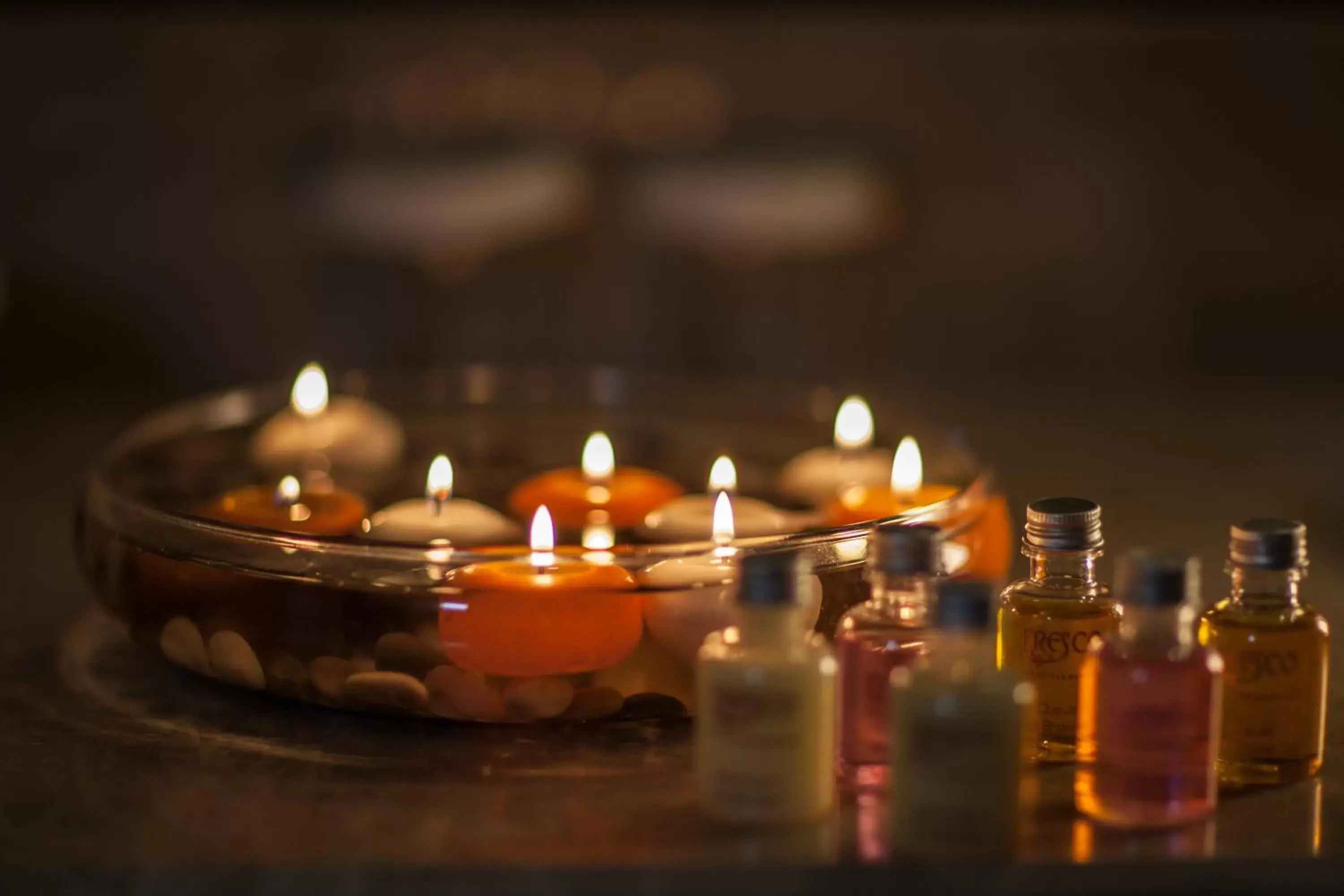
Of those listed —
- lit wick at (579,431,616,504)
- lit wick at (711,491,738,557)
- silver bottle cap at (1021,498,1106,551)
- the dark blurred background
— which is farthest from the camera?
the dark blurred background

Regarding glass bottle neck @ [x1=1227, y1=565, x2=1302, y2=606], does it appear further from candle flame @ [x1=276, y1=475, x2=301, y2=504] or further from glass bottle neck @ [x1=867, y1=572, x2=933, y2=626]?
candle flame @ [x1=276, y1=475, x2=301, y2=504]

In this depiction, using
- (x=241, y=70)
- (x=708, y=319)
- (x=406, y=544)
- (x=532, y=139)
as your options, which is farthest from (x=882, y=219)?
(x=406, y=544)

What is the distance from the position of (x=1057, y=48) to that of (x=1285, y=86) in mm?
380

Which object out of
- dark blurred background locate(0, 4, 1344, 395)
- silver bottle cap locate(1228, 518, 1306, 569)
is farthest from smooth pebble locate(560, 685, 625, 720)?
dark blurred background locate(0, 4, 1344, 395)

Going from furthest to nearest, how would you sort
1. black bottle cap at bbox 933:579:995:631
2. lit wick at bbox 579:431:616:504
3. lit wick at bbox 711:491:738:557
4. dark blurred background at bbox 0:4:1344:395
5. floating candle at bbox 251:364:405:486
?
dark blurred background at bbox 0:4:1344:395, floating candle at bbox 251:364:405:486, lit wick at bbox 579:431:616:504, lit wick at bbox 711:491:738:557, black bottle cap at bbox 933:579:995:631

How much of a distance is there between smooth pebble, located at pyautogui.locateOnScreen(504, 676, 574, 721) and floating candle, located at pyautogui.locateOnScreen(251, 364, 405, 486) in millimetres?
421

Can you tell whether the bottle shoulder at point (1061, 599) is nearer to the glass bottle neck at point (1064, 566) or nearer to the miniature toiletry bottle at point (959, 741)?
the glass bottle neck at point (1064, 566)

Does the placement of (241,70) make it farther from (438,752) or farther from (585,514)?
(438,752)

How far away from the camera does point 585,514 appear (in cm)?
109

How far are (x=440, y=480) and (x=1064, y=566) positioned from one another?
0.39m

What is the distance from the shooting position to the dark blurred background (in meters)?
2.73

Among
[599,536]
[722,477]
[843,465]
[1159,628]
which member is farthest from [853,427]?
[1159,628]

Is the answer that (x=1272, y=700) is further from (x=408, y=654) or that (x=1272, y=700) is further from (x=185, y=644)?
(x=185, y=644)

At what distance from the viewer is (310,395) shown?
127 cm
